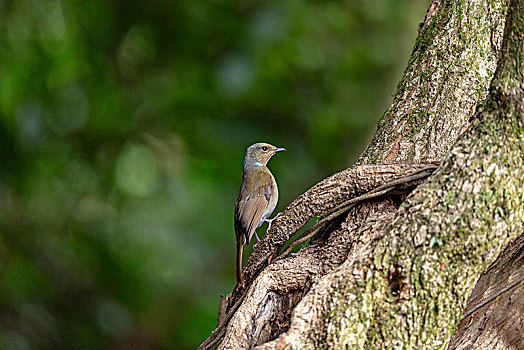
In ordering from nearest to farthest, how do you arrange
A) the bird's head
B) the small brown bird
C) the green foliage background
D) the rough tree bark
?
1. the rough tree bark
2. the small brown bird
3. the bird's head
4. the green foliage background

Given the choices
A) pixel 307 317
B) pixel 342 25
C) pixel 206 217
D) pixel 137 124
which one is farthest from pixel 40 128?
pixel 307 317

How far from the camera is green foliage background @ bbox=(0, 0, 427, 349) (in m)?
3.34

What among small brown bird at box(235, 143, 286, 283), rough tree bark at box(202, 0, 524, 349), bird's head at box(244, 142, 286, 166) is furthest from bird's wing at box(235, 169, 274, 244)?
rough tree bark at box(202, 0, 524, 349)

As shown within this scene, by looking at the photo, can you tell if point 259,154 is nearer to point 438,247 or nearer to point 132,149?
point 132,149

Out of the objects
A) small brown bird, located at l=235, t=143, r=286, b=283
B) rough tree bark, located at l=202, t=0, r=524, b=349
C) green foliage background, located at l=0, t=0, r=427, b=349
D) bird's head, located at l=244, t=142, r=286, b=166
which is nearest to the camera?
rough tree bark, located at l=202, t=0, r=524, b=349

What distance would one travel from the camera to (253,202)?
8.32 ft

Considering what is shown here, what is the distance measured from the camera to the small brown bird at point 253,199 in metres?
2.49

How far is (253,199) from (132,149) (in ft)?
3.75

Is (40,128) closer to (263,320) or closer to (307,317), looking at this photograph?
(263,320)

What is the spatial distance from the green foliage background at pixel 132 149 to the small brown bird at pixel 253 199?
2.21 ft

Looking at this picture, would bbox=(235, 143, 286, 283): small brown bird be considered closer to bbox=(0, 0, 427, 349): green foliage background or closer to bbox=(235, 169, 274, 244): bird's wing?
bbox=(235, 169, 274, 244): bird's wing

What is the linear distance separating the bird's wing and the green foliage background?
833 millimetres

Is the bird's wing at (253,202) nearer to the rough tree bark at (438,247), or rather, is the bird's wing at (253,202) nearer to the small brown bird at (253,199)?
the small brown bird at (253,199)

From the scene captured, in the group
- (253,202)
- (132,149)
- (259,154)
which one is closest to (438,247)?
(253,202)
